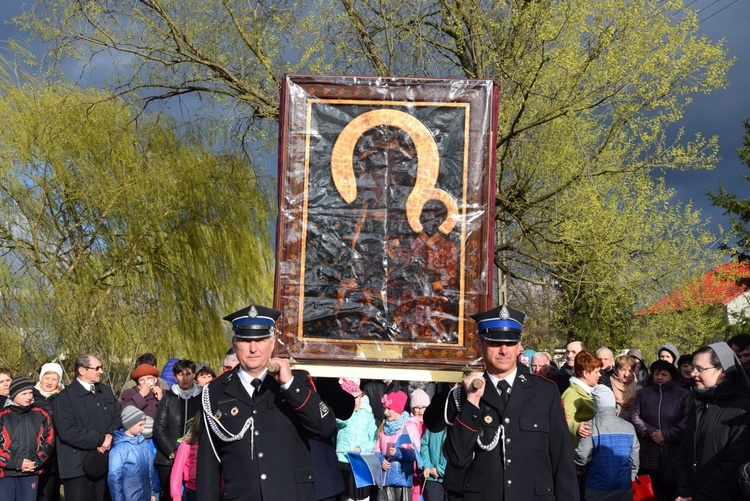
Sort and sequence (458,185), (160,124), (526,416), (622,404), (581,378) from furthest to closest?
(160,124)
(622,404)
(581,378)
(458,185)
(526,416)

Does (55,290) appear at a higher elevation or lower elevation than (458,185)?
lower

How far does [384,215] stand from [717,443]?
2.70 meters

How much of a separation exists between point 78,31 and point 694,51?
1127cm

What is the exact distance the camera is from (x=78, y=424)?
943 cm

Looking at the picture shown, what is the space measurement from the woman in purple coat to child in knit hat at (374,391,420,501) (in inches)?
89.5

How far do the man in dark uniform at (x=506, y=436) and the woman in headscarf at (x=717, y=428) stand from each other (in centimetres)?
155

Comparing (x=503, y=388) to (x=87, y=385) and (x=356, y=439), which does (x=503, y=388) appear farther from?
(x=87, y=385)

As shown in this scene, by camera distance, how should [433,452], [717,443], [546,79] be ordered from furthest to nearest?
[546,79] → [433,452] → [717,443]

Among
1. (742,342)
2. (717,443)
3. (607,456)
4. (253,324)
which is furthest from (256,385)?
(742,342)

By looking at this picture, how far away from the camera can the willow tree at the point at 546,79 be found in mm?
15453

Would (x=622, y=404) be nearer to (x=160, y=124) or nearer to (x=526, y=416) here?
(x=526, y=416)

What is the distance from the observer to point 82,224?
17250 mm

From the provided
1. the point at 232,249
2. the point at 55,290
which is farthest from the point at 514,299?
the point at 55,290

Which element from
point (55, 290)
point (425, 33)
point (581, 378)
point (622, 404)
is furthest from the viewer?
point (425, 33)
